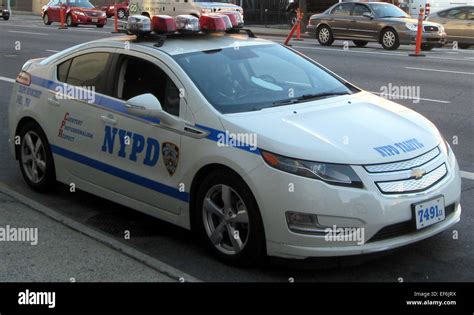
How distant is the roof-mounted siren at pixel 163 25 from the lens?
544cm

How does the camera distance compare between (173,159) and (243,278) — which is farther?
(173,159)

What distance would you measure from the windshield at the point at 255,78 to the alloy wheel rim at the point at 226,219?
603mm

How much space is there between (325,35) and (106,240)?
17.9 m

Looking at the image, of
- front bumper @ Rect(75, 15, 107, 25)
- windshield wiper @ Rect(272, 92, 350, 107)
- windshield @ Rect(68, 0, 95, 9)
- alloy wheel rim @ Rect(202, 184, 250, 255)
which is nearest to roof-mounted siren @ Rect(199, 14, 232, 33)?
windshield wiper @ Rect(272, 92, 350, 107)

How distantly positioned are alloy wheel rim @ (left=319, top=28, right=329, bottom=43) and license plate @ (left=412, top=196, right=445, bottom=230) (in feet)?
58.6

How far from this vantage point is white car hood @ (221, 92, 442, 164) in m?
4.12

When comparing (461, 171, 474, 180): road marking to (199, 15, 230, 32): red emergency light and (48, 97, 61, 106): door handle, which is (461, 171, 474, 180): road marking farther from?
(48, 97, 61, 106): door handle

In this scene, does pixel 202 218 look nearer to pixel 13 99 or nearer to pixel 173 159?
pixel 173 159

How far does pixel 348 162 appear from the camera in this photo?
4.05 metres

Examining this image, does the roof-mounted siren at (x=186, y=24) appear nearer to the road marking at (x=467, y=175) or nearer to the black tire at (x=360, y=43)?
the road marking at (x=467, y=175)

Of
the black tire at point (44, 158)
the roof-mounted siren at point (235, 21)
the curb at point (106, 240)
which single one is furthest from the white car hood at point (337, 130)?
the black tire at point (44, 158)
